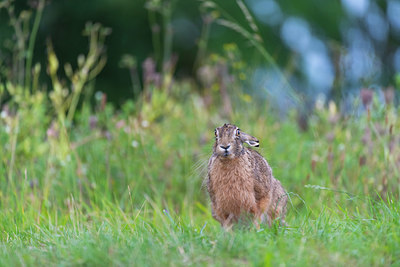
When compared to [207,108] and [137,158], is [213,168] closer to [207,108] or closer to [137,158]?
[137,158]

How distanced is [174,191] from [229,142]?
240cm

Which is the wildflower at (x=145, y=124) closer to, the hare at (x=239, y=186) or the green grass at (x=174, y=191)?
the green grass at (x=174, y=191)

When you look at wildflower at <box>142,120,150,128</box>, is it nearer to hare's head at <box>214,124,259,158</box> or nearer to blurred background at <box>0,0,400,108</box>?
hare's head at <box>214,124,259,158</box>

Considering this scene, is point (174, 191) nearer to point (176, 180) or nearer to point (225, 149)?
point (176, 180)

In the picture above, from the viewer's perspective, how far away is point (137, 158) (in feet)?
21.7

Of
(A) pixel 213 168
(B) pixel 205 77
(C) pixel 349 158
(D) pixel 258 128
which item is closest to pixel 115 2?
(B) pixel 205 77

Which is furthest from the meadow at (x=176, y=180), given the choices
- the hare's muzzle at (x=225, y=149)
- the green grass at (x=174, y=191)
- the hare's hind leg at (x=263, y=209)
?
the hare's muzzle at (x=225, y=149)

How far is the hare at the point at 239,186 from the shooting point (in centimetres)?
426

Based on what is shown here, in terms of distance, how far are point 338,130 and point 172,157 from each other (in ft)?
6.27

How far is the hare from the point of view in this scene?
4.26 metres

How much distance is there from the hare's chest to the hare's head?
0.14 metres

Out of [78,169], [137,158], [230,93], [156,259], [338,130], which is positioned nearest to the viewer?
[156,259]

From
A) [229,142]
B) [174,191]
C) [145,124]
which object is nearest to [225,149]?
[229,142]

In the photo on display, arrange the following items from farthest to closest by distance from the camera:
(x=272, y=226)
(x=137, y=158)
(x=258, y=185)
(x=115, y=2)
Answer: (x=115, y=2) → (x=137, y=158) → (x=258, y=185) → (x=272, y=226)
